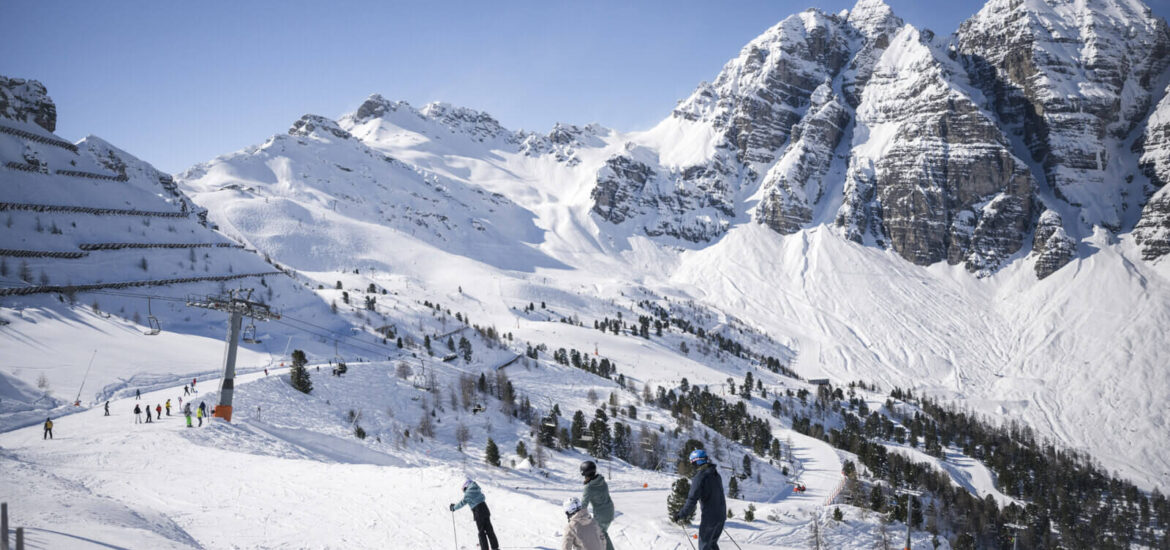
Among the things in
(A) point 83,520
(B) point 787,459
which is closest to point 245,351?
(A) point 83,520

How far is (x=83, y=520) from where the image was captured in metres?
14.8

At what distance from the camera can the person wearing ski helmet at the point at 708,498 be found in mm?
11867

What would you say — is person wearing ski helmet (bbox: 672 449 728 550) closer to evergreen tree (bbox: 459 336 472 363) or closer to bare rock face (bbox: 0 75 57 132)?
evergreen tree (bbox: 459 336 472 363)

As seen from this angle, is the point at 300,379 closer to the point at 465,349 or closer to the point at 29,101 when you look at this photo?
the point at 465,349

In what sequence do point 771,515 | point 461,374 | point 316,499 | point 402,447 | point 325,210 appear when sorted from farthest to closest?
point 325,210
point 461,374
point 402,447
point 771,515
point 316,499

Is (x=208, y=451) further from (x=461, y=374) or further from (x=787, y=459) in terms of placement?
(x=787, y=459)

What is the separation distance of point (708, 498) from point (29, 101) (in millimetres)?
128214

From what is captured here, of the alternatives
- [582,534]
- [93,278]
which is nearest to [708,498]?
[582,534]

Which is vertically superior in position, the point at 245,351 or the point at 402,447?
the point at 245,351

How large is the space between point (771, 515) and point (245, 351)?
179 ft

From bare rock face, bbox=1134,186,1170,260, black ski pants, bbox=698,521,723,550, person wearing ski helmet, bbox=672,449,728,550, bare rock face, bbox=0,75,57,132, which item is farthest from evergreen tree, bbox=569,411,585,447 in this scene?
bare rock face, bbox=1134,186,1170,260

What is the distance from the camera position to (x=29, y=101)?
94.9 metres

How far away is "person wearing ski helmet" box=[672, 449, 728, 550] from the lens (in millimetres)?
11867

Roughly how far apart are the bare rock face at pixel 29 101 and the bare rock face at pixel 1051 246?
248 metres
